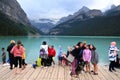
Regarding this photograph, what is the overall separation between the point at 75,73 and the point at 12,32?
182m

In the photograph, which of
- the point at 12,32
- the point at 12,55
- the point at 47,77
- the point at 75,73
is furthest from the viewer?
the point at 12,32

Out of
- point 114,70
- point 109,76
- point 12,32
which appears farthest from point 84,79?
point 12,32

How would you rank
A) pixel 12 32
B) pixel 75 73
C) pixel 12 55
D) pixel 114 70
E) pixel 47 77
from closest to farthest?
pixel 75 73
pixel 47 77
pixel 12 55
pixel 114 70
pixel 12 32

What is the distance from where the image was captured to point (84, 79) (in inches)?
520

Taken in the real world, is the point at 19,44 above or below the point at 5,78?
above

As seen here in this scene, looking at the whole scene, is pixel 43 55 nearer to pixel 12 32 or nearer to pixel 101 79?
pixel 101 79

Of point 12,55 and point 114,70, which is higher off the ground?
point 12,55

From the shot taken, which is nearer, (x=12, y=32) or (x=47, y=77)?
(x=47, y=77)

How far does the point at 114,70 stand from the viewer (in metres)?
16.3

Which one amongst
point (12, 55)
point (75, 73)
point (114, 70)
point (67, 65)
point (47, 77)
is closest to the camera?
point (75, 73)

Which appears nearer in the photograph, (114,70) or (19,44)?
(19,44)

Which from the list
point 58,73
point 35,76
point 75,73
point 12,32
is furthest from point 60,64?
point 12,32

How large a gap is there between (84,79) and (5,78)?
12.5ft

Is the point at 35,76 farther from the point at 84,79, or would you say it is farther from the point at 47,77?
the point at 84,79
